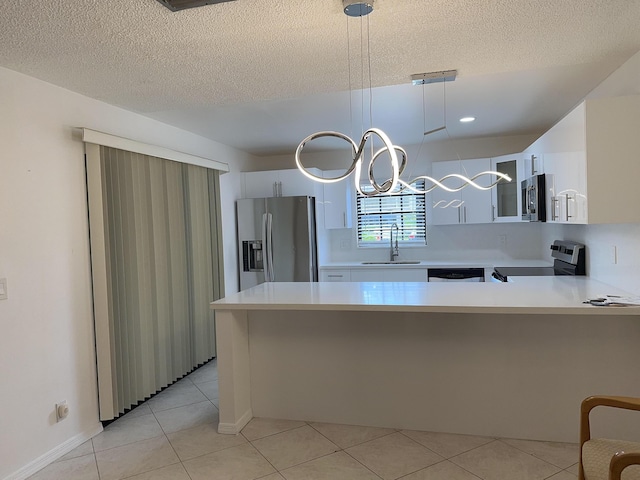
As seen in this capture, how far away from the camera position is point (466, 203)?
5.10 m

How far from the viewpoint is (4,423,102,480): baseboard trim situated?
2.40m

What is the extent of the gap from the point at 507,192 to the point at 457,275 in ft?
3.49

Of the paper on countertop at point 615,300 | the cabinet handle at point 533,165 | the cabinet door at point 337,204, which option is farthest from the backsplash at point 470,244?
the paper on countertop at point 615,300

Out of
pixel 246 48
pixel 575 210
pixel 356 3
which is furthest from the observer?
pixel 575 210

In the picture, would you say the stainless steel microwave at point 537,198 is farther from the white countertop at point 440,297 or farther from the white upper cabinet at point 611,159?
the white upper cabinet at point 611,159

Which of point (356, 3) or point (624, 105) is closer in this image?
point (356, 3)

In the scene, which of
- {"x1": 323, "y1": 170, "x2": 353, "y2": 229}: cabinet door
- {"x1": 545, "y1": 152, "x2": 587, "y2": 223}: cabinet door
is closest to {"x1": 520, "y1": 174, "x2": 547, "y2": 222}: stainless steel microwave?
{"x1": 545, "y1": 152, "x2": 587, "y2": 223}: cabinet door

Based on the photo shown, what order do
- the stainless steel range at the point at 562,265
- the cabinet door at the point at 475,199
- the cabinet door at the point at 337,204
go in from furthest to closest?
the cabinet door at the point at 337,204
the cabinet door at the point at 475,199
the stainless steel range at the point at 562,265

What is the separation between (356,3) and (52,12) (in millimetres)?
1243

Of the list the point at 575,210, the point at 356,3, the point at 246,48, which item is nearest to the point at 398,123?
the point at 575,210

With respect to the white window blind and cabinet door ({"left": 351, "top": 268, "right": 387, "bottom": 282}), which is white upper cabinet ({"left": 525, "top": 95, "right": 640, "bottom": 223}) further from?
the white window blind

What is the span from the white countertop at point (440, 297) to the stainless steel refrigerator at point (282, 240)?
162 centimetres

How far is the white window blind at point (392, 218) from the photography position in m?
5.66

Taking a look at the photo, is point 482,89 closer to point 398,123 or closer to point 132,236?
point 398,123
